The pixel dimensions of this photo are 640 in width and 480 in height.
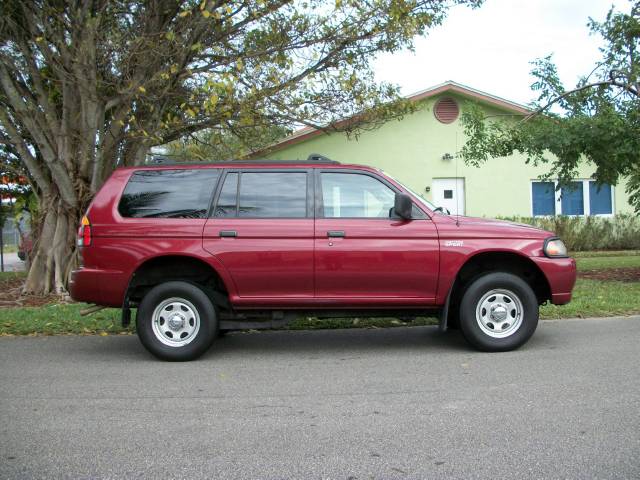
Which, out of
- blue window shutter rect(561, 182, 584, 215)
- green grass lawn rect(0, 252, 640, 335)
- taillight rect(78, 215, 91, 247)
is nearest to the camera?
taillight rect(78, 215, 91, 247)

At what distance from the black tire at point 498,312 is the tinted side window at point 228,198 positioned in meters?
2.50

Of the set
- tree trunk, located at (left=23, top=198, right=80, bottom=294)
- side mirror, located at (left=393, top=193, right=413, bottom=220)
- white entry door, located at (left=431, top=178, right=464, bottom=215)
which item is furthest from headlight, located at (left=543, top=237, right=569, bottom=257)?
white entry door, located at (left=431, top=178, right=464, bottom=215)

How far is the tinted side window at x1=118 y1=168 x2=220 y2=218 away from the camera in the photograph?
620 centimetres

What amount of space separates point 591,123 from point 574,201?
929 centimetres

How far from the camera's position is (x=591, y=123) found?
34.1 ft

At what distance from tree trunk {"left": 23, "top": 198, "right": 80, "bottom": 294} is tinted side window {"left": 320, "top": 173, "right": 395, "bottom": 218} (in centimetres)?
709

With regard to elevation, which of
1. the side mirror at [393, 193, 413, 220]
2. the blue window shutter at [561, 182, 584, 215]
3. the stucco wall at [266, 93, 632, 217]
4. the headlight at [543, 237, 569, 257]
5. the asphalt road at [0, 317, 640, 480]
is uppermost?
the stucco wall at [266, 93, 632, 217]

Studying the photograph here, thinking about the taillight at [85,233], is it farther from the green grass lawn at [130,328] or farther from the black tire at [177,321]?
the green grass lawn at [130,328]

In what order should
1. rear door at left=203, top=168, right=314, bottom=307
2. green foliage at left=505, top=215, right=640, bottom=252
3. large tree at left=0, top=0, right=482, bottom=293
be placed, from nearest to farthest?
1. rear door at left=203, top=168, right=314, bottom=307
2. large tree at left=0, top=0, right=482, bottom=293
3. green foliage at left=505, top=215, right=640, bottom=252

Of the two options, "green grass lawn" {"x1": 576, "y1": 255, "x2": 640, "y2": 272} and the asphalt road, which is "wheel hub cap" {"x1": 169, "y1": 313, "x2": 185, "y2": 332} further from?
"green grass lawn" {"x1": 576, "y1": 255, "x2": 640, "y2": 272}

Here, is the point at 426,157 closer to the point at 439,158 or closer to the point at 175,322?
the point at 439,158

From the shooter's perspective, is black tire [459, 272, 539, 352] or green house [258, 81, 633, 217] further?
green house [258, 81, 633, 217]

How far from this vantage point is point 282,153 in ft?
60.9

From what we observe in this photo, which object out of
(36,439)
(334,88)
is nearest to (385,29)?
(334,88)
